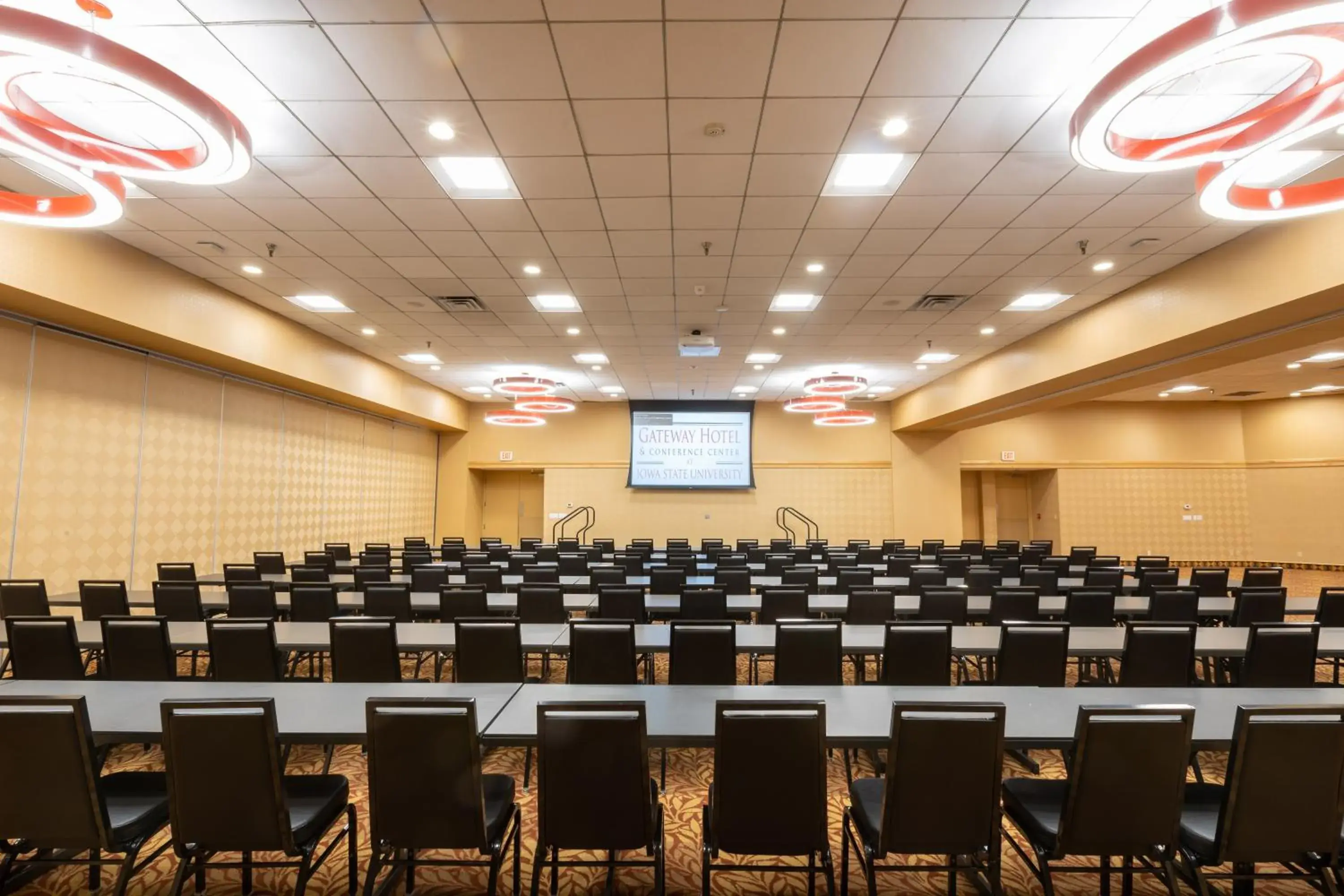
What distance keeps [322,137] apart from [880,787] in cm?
567

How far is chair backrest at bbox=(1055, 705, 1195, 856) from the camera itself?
2100mm

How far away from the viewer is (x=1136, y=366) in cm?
840

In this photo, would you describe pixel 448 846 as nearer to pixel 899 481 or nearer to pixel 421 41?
pixel 421 41

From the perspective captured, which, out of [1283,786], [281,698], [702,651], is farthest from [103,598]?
[1283,786]

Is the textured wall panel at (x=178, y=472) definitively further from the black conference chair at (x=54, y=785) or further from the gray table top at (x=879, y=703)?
the gray table top at (x=879, y=703)

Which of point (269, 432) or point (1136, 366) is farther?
point (269, 432)

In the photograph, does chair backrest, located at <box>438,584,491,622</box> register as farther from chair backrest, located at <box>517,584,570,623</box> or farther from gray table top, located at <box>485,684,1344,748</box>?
gray table top, located at <box>485,684,1344,748</box>

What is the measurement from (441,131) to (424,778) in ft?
14.2

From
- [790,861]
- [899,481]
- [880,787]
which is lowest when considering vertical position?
[790,861]

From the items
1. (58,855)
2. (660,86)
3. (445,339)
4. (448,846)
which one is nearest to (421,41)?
(660,86)

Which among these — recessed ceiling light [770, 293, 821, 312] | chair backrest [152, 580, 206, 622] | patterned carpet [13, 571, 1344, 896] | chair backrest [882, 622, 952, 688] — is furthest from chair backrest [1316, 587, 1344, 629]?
chair backrest [152, 580, 206, 622]

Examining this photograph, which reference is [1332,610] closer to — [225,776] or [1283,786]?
[1283,786]

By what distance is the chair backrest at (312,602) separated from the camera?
5.23m

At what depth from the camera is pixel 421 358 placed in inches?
468
